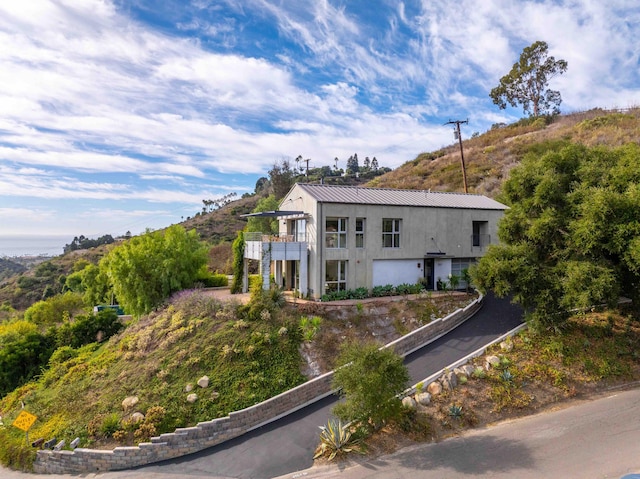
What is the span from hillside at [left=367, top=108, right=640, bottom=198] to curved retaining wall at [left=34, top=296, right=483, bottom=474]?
36.4 m

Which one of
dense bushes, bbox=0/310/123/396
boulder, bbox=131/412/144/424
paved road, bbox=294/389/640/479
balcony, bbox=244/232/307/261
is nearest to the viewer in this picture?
paved road, bbox=294/389/640/479

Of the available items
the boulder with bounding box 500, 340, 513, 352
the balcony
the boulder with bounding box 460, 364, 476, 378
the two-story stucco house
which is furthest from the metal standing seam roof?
the boulder with bounding box 460, 364, 476, 378

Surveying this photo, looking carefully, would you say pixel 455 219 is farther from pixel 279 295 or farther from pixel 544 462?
pixel 544 462

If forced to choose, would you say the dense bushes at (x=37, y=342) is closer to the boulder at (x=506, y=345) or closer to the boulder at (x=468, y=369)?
the boulder at (x=468, y=369)

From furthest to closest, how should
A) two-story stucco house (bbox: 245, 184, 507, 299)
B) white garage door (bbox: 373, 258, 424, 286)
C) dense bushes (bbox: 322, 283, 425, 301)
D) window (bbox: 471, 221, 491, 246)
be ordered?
window (bbox: 471, 221, 491, 246) < white garage door (bbox: 373, 258, 424, 286) < two-story stucco house (bbox: 245, 184, 507, 299) < dense bushes (bbox: 322, 283, 425, 301)

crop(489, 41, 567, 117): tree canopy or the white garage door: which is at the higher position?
crop(489, 41, 567, 117): tree canopy

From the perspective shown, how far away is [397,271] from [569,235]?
9.88 metres

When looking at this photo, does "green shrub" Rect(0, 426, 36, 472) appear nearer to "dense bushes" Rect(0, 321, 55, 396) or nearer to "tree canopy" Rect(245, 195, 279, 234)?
"dense bushes" Rect(0, 321, 55, 396)

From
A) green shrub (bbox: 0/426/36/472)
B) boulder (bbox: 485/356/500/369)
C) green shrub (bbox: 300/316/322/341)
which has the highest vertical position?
green shrub (bbox: 300/316/322/341)

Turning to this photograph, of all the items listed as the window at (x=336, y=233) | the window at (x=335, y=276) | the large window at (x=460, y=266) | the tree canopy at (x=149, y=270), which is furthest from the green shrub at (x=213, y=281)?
the large window at (x=460, y=266)

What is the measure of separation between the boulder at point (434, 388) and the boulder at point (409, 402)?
3.04 feet

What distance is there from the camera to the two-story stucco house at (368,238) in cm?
2164

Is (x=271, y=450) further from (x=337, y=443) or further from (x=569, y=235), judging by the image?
(x=569, y=235)

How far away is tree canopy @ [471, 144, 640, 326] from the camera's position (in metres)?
14.9
